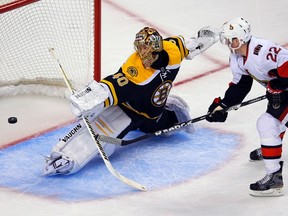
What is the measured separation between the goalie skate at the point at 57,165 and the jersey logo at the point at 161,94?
1.57ft

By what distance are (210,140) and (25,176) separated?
902mm

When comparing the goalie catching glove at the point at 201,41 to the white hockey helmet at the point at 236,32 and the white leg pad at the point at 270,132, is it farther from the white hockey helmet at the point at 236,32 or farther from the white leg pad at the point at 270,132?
the white leg pad at the point at 270,132

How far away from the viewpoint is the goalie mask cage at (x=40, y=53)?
16.6 ft

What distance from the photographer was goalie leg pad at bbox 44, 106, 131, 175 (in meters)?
4.37

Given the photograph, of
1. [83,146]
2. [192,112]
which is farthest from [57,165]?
[192,112]

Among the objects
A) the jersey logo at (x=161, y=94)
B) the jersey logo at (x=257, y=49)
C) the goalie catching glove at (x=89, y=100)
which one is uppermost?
the jersey logo at (x=257, y=49)

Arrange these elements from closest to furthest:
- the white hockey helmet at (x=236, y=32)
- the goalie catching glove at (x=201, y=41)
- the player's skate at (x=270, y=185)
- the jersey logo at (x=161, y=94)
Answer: the white hockey helmet at (x=236, y=32) < the player's skate at (x=270, y=185) < the jersey logo at (x=161, y=94) < the goalie catching glove at (x=201, y=41)

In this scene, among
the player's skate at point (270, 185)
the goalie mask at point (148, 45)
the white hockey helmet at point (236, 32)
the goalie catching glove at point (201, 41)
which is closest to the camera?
the white hockey helmet at point (236, 32)

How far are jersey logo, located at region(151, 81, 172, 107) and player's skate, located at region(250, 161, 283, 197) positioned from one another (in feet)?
2.03

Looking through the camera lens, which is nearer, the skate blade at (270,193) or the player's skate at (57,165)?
the skate blade at (270,193)

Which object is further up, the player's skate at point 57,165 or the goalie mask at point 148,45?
the goalie mask at point 148,45

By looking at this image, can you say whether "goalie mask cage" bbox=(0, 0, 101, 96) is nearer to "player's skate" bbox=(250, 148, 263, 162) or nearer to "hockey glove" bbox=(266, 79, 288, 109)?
"player's skate" bbox=(250, 148, 263, 162)

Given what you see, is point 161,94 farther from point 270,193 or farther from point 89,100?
point 270,193

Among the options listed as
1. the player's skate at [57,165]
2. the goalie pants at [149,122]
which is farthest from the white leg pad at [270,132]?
the player's skate at [57,165]
